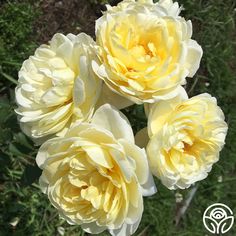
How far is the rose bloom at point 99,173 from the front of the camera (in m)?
0.82

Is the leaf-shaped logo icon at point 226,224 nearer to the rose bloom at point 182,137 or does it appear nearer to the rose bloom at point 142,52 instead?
the rose bloom at point 182,137

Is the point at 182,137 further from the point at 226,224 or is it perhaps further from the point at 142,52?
the point at 226,224

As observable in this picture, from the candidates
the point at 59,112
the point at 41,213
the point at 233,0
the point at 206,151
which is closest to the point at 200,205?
the point at 41,213

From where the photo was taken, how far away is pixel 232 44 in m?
2.31

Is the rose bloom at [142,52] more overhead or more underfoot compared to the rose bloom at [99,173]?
more overhead

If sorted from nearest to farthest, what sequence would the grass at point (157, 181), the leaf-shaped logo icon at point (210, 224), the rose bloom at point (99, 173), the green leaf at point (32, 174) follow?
the rose bloom at point (99, 173)
the green leaf at point (32, 174)
the grass at point (157, 181)
the leaf-shaped logo icon at point (210, 224)

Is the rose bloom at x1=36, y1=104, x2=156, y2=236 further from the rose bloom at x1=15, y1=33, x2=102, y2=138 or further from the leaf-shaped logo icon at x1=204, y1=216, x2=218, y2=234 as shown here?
the leaf-shaped logo icon at x1=204, y1=216, x2=218, y2=234

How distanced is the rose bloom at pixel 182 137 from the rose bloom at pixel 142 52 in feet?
0.15

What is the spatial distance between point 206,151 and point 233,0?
5.23ft

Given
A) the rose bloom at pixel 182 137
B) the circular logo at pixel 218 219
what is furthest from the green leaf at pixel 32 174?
the circular logo at pixel 218 219

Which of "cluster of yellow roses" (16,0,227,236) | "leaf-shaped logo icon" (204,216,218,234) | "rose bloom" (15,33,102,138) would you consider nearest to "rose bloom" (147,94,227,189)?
"cluster of yellow roses" (16,0,227,236)

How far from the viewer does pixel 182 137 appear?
890 mm

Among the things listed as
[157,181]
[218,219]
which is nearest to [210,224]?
[218,219]

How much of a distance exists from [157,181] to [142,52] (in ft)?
3.66
